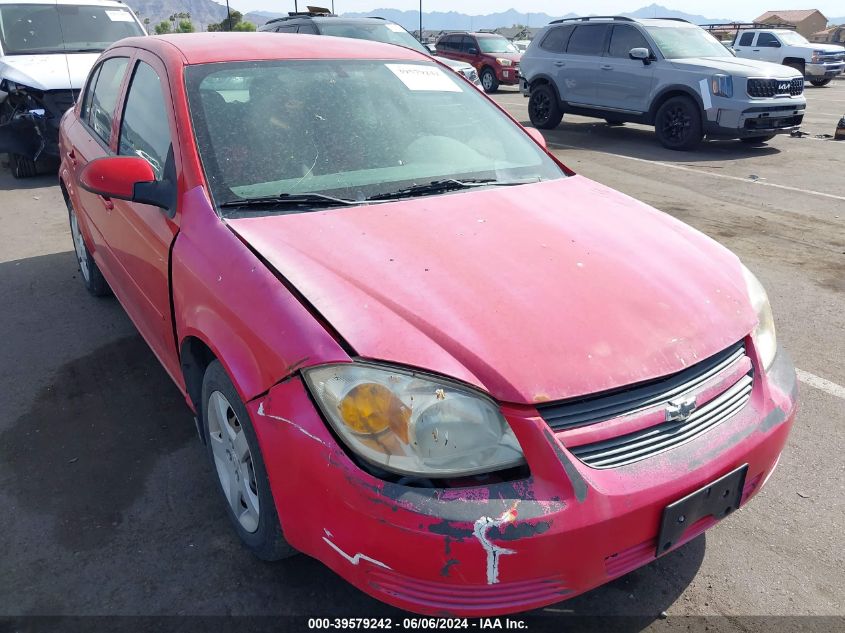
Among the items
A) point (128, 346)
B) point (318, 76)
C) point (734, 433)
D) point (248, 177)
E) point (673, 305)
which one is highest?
point (318, 76)

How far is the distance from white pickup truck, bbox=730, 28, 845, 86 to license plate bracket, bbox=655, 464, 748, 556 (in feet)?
74.1

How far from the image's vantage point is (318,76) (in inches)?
117

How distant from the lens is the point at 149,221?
2.74 m

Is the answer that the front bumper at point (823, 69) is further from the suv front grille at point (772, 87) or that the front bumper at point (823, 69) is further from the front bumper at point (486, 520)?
the front bumper at point (486, 520)

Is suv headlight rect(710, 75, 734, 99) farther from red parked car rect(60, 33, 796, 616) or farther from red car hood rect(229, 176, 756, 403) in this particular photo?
red car hood rect(229, 176, 756, 403)

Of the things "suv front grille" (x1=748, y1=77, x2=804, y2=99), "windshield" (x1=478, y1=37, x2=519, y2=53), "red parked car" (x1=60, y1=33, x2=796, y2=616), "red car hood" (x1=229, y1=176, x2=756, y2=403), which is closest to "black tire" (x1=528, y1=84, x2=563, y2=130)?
"suv front grille" (x1=748, y1=77, x2=804, y2=99)

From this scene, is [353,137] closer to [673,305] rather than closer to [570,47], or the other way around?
[673,305]

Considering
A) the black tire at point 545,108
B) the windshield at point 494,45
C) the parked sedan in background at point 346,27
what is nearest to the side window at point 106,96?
the parked sedan in background at point 346,27

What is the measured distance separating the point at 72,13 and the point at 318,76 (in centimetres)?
779

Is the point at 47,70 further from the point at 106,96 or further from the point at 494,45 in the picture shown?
the point at 494,45

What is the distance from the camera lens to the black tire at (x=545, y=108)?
12195 millimetres

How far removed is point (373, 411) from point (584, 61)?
11237 mm

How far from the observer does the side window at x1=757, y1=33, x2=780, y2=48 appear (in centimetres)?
2089

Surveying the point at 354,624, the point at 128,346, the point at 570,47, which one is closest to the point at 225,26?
the point at 570,47
